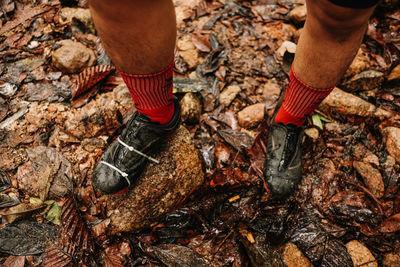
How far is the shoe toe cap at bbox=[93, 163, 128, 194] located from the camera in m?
1.41

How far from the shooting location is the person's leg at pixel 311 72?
957 mm

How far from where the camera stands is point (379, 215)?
1615 millimetres

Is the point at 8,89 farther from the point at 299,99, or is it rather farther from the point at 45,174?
the point at 299,99

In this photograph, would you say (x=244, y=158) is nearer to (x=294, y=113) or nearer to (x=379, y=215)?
(x=294, y=113)

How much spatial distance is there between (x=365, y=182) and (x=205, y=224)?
128 cm

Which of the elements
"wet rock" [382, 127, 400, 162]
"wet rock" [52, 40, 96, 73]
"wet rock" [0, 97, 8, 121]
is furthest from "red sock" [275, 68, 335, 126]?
"wet rock" [0, 97, 8, 121]

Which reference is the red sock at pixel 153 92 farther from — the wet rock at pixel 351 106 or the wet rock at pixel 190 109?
the wet rock at pixel 351 106

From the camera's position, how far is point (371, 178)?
1731 millimetres

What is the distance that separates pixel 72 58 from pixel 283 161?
6.80 feet

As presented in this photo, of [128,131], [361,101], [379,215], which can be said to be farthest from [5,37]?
[379,215]

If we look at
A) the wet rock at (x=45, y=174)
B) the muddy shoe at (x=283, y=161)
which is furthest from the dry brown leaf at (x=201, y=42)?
the wet rock at (x=45, y=174)

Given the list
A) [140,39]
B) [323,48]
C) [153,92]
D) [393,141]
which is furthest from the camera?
[393,141]

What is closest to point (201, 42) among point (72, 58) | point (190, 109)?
point (190, 109)

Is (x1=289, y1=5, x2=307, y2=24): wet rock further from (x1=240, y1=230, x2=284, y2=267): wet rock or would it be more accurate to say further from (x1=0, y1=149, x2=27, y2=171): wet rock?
(x1=0, y1=149, x2=27, y2=171): wet rock
